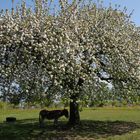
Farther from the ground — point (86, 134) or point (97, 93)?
point (97, 93)

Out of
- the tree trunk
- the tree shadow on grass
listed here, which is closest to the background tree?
the tree trunk

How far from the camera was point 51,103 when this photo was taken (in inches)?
1207

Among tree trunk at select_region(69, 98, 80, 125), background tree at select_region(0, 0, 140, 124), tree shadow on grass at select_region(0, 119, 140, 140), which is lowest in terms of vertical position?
tree shadow on grass at select_region(0, 119, 140, 140)

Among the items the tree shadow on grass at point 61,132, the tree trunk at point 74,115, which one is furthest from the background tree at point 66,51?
the tree shadow on grass at point 61,132

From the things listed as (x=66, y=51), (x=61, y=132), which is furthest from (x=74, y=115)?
(x=66, y=51)

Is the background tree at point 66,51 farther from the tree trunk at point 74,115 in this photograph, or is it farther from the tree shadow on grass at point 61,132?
the tree shadow on grass at point 61,132

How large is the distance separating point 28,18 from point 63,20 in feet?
8.65

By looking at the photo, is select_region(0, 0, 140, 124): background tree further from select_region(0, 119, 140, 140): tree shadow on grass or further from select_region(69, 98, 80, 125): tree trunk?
select_region(0, 119, 140, 140): tree shadow on grass

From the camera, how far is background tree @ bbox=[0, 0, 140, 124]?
28109 mm

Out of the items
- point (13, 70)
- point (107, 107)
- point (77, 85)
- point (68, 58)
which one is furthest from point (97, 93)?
point (107, 107)

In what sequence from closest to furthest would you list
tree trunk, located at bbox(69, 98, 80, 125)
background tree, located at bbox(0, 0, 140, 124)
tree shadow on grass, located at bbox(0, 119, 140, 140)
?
background tree, located at bbox(0, 0, 140, 124) → tree shadow on grass, located at bbox(0, 119, 140, 140) → tree trunk, located at bbox(69, 98, 80, 125)

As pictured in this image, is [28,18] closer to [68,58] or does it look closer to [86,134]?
[68,58]

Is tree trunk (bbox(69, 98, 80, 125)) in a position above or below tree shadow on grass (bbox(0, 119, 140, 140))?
above

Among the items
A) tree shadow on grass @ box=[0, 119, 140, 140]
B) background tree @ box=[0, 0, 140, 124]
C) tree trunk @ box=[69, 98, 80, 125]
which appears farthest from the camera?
tree trunk @ box=[69, 98, 80, 125]
